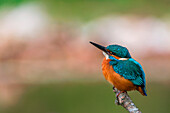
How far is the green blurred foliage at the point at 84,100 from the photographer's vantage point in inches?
284

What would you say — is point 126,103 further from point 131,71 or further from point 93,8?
point 93,8

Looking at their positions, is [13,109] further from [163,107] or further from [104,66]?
[104,66]

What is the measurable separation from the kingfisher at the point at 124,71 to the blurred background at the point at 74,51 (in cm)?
395

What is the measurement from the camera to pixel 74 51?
937cm

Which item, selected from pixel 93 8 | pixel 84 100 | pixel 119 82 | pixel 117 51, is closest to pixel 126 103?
pixel 119 82

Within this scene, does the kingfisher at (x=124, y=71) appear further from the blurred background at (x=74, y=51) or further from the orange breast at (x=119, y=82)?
the blurred background at (x=74, y=51)

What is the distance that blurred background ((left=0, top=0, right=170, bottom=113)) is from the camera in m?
7.47

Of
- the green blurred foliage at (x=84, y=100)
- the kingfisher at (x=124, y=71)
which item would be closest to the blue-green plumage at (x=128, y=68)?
the kingfisher at (x=124, y=71)

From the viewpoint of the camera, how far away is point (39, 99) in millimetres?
7523

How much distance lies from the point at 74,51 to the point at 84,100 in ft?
7.18

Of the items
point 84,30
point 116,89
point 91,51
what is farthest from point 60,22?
point 116,89

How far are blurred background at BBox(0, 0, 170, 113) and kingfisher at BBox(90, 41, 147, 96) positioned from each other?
395 cm

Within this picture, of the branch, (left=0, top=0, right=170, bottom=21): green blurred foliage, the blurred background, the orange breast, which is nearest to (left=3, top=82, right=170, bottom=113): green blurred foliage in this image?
the blurred background

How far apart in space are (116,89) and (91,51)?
236 inches
